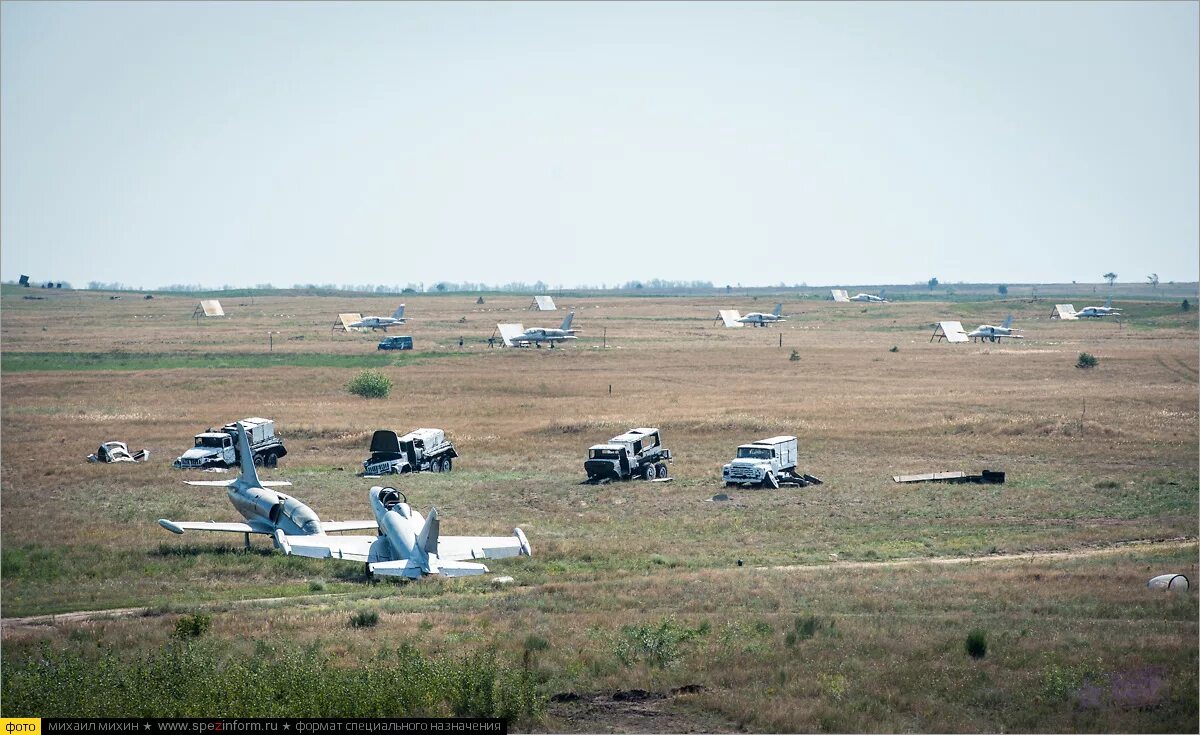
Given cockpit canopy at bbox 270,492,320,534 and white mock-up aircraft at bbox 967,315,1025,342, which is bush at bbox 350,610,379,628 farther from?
white mock-up aircraft at bbox 967,315,1025,342

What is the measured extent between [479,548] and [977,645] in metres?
13.9

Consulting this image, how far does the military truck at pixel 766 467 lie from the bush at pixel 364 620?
2278cm

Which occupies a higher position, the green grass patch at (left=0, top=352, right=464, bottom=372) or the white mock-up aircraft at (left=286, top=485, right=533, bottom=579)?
the green grass patch at (left=0, top=352, right=464, bottom=372)

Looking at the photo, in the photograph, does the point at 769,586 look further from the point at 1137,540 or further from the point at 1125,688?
the point at 1137,540

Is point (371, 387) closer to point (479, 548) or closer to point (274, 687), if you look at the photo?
point (479, 548)

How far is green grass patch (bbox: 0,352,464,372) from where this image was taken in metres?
96.1

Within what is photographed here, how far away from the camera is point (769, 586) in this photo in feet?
83.4

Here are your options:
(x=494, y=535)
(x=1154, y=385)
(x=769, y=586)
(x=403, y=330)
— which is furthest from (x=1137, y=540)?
(x=403, y=330)

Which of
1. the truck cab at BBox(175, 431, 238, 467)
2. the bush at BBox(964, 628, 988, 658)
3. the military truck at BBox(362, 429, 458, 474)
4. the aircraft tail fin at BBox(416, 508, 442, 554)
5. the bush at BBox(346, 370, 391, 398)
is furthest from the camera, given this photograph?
the bush at BBox(346, 370, 391, 398)

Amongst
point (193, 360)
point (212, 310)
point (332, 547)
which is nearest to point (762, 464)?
point (332, 547)

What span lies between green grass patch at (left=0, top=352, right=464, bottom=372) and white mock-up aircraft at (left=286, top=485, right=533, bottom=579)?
6856 cm

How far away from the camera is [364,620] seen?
22219 millimetres

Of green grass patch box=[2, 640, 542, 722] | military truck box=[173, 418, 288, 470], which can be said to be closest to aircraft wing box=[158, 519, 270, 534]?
green grass patch box=[2, 640, 542, 722]

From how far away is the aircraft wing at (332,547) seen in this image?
28.1 m
